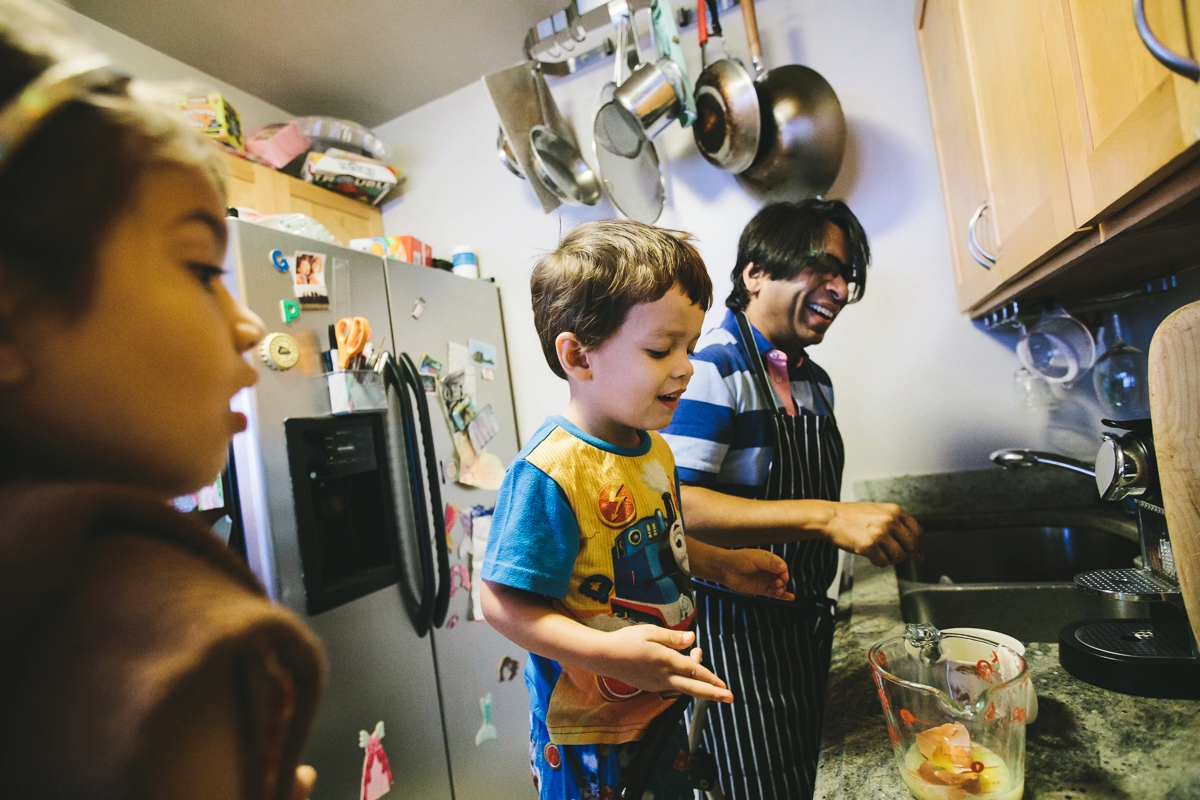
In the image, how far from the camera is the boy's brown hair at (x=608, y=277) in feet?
2.38

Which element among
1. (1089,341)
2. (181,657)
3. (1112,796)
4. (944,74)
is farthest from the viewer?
(1089,341)

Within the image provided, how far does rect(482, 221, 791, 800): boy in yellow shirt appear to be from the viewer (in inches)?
25.3

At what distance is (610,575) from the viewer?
2.27 ft

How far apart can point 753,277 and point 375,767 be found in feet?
4.59

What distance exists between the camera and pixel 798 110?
1619mm

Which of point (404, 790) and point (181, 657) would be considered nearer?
point (181, 657)

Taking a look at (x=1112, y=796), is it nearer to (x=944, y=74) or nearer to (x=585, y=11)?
(x=944, y=74)

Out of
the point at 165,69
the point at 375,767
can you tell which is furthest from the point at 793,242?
the point at 165,69

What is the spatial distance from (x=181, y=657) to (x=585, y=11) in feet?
6.65

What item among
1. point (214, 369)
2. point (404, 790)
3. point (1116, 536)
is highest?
point (214, 369)

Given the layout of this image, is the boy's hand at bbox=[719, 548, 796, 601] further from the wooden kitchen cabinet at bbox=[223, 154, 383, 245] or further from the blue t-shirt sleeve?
the wooden kitchen cabinet at bbox=[223, 154, 383, 245]

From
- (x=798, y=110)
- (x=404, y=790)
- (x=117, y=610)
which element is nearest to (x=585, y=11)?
(x=798, y=110)

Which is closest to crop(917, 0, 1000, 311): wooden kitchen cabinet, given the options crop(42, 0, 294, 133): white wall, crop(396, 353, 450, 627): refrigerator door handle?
crop(396, 353, 450, 627): refrigerator door handle

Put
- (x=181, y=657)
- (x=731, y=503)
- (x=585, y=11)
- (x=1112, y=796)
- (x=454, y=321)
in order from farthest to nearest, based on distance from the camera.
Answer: (x=454, y=321) → (x=585, y=11) → (x=731, y=503) → (x=1112, y=796) → (x=181, y=657)
